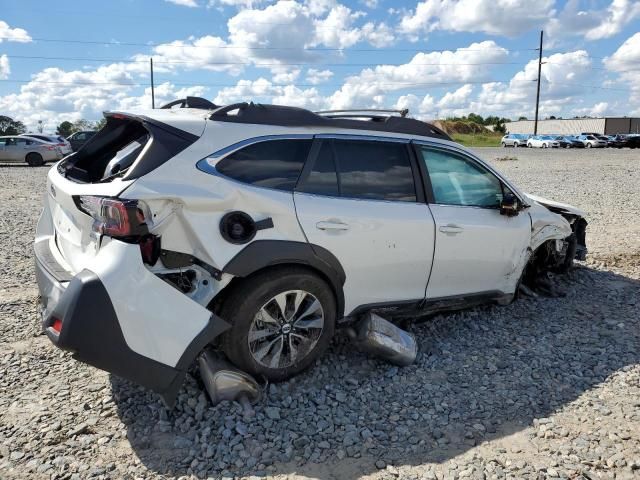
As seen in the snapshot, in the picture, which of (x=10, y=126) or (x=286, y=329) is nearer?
(x=286, y=329)

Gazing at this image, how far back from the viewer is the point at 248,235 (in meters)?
3.38

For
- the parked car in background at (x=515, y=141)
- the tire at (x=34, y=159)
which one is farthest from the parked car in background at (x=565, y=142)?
the tire at (x=34, y=159)

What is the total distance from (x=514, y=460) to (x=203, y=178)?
2.44 meters

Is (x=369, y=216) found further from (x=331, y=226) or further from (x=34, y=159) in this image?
(x=34, y=159)

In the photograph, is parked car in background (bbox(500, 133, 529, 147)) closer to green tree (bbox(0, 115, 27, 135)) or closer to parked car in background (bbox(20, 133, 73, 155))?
parked car in background (bbox(20, 133, 73, 155))

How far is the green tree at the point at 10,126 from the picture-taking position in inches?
2248

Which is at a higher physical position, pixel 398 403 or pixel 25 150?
pixel 25 150

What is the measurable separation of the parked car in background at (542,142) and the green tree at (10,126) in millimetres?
53476

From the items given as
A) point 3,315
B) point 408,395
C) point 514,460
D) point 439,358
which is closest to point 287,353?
point 408,395

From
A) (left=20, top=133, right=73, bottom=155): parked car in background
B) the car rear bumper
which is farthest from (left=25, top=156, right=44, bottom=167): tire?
the car rear bumper

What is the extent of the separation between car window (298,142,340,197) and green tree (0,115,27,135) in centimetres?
6259

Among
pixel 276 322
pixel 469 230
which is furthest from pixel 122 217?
pixel 469 230

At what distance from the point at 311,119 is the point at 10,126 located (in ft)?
221

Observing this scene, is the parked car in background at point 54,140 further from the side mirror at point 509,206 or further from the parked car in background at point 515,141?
the parked car in background at point 515,141
